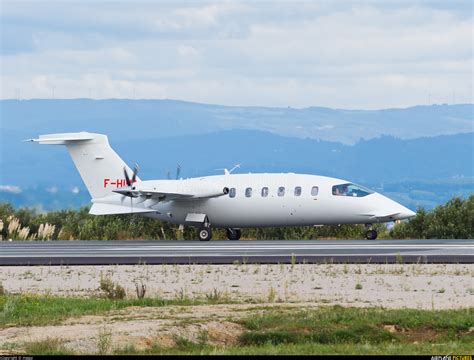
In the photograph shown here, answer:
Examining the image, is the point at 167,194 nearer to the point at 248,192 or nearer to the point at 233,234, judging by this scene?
the point at 248,192

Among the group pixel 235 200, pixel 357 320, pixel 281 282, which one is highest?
Result: pixel 235 200

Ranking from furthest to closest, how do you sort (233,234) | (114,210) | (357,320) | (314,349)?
(233,234) → (114,210) → (357,320) → (314,349)

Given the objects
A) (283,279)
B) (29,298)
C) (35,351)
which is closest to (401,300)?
(283,279)

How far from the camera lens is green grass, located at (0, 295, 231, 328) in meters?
21.0

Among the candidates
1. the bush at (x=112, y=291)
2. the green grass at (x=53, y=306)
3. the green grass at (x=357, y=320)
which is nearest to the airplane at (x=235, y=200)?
the bush at (x=112, y=291)

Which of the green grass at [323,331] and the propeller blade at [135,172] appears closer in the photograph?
the green grass at [323,331]

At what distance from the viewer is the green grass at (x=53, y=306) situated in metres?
21.0

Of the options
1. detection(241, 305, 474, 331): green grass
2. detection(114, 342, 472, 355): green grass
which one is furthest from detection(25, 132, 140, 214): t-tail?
detection(114, 342, 472, 355): green grass

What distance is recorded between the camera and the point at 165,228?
5325cm

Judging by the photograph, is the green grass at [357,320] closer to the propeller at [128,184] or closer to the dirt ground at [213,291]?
the dirt ground at [213,291]

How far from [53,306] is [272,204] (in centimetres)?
2569

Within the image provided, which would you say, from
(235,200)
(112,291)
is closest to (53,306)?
(112,291)

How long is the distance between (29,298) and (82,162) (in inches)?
1082

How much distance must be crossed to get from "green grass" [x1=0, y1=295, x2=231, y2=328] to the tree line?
26246 mm
